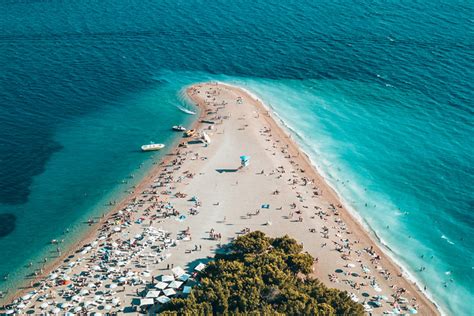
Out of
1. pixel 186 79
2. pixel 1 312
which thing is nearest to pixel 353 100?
pixel 186 79

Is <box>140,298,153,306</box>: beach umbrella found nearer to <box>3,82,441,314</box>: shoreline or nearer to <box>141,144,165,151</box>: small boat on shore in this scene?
<box>3,82,441,314</box>: shoreline

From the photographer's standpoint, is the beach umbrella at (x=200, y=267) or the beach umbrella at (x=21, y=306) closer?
the beach umbrella at (x=21, y=306)

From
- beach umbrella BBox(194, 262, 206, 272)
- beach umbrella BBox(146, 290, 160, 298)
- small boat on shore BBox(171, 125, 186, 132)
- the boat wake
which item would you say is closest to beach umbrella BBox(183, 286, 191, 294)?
beach umbrella BBox(146, 290, 160, 298)

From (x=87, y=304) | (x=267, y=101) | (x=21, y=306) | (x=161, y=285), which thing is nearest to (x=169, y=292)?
(x=161, y=285)

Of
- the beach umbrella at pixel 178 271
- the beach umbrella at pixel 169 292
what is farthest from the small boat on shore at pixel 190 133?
the beach umbrella at pixel 169 292

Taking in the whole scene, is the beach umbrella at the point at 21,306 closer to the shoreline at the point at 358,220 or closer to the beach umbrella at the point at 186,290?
the beach umbrella at the point at 186,290

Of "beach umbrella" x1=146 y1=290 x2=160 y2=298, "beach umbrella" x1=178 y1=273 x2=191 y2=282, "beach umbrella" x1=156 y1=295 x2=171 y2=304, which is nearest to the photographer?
"beach umbrella" x1=156 y1=295 x2=171 y2=304
